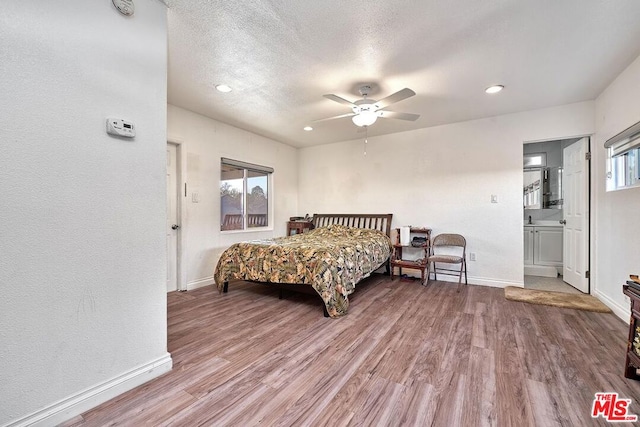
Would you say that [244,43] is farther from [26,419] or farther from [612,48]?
[612,48]

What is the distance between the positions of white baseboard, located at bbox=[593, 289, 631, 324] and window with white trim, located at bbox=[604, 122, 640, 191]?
1.21 m

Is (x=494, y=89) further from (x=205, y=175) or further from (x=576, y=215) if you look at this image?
(x=205, y=175)

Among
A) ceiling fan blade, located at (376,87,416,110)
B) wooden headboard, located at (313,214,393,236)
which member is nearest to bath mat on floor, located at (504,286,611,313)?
wooden headboard, located at (313,214,393,236)

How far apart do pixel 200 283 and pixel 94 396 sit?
7.97ft

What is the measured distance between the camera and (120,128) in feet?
5.12

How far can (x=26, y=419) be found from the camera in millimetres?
1263

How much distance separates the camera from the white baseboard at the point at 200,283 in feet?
12.2

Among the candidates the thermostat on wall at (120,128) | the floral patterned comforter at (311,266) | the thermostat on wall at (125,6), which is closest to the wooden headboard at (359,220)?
the floral patterned comforter at (311,266)

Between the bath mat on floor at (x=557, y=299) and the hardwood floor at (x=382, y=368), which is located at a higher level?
the bath mat on floor at (x=557, y=299)

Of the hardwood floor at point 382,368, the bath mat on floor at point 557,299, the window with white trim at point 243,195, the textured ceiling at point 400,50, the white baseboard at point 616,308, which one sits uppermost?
the textured ceiling at point 400,50

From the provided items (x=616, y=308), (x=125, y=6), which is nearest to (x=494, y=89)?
(x=616, y=308)

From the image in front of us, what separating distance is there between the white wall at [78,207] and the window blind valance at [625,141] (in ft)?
12.8

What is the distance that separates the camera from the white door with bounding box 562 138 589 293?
345cm

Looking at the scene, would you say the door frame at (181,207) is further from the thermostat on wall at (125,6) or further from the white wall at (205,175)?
the thermostat on wall at (125,6)
